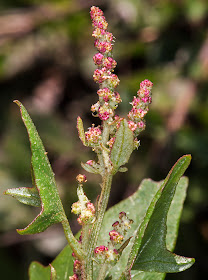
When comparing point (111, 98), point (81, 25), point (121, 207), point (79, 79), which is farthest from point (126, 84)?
point (111, 98)

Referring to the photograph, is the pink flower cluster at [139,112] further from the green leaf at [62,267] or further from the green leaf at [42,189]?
the green leaf at [62,267]

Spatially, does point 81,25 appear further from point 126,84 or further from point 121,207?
point 121,207

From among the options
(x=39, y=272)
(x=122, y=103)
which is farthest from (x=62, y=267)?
(x=122, y=103)

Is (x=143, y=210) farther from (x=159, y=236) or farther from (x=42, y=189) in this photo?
(x=42, y=189)

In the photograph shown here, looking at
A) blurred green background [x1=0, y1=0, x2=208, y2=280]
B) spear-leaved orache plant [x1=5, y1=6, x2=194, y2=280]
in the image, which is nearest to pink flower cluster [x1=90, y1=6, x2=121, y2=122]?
spear-leaved orache plant [x1=5, y1=6, x2=194, y2=280]

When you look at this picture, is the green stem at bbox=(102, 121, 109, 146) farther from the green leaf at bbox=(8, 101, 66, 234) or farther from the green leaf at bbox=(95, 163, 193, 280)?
the green leaf at bbox=(95, 163, 193, 280)

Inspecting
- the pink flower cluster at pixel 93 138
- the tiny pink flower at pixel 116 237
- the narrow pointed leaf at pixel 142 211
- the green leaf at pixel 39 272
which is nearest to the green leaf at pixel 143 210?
the narrow pointed leaf at pixel 142 211

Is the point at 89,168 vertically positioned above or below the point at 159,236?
above
